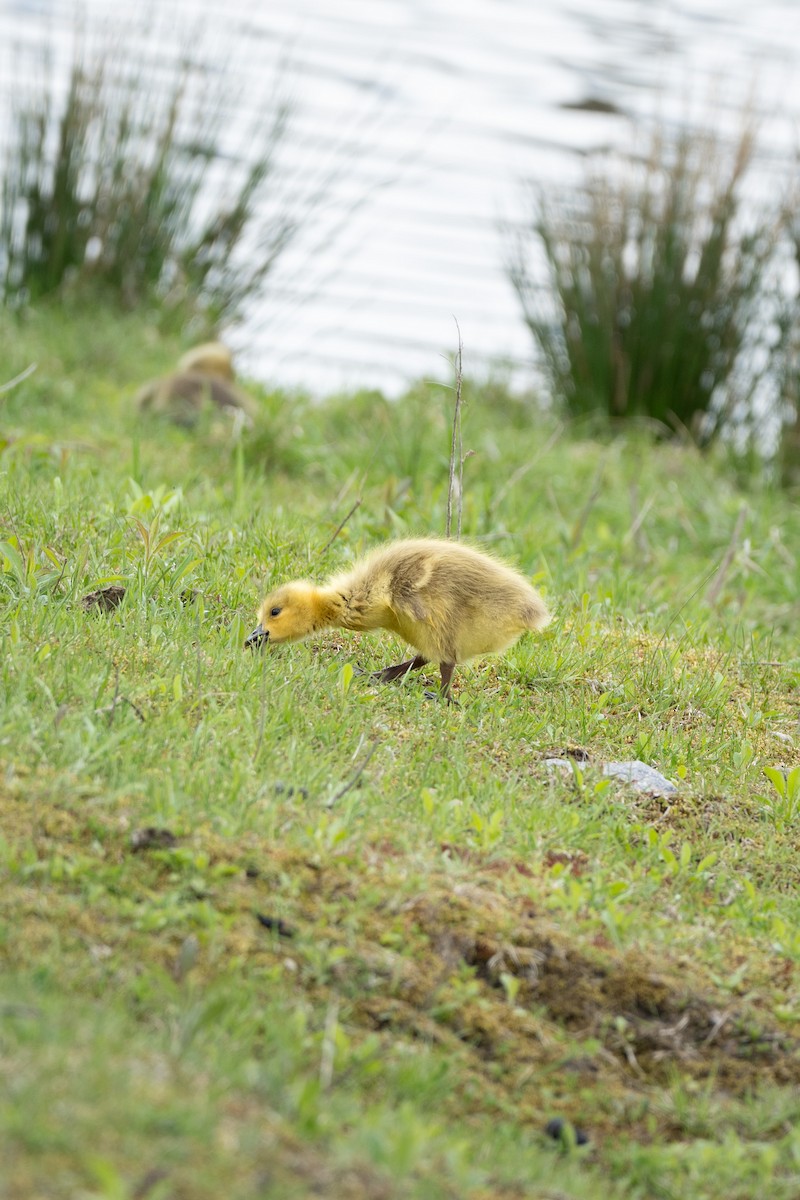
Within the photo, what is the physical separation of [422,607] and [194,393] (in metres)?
4.30

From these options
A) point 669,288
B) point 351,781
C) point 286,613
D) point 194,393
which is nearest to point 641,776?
point 351,781

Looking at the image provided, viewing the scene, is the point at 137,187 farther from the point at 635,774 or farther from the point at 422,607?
the point at 635,774

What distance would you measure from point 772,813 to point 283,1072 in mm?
2039

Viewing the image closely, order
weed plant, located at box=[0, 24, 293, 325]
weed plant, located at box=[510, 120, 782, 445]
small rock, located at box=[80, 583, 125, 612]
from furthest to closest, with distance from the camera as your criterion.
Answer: weed plant, located at box=[0, 24, 293, 325]
weed plant, located at box=[510, 120, 782, 445]
small rock, located at box=[80, 583, 125, 612]

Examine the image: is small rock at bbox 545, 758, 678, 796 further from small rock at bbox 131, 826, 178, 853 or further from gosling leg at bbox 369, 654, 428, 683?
small rock at bbox 131, 826, 178, 853

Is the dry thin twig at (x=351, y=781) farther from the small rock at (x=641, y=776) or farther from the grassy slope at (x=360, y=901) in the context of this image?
the small rock at (x=641, y=776)

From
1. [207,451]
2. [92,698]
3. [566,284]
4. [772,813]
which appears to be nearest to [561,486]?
[207,451]

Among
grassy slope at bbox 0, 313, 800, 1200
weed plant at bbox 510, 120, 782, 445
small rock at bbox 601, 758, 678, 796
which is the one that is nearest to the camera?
grassy slope at bbox 0, 313, 800, 1200

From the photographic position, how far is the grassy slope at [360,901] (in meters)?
2.69

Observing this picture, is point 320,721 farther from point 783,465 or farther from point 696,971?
point 783,465

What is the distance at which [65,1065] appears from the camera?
2580 millimetres

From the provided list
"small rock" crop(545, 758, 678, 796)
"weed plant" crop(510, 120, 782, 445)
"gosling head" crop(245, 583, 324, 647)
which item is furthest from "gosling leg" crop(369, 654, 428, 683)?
"weed plant" crop(510, 120, 782, 445)

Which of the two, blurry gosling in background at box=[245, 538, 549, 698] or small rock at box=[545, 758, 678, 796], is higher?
blurry gosling in background at box=[245, 538, 549, 698]

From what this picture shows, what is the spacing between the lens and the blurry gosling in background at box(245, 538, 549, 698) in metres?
4.58
